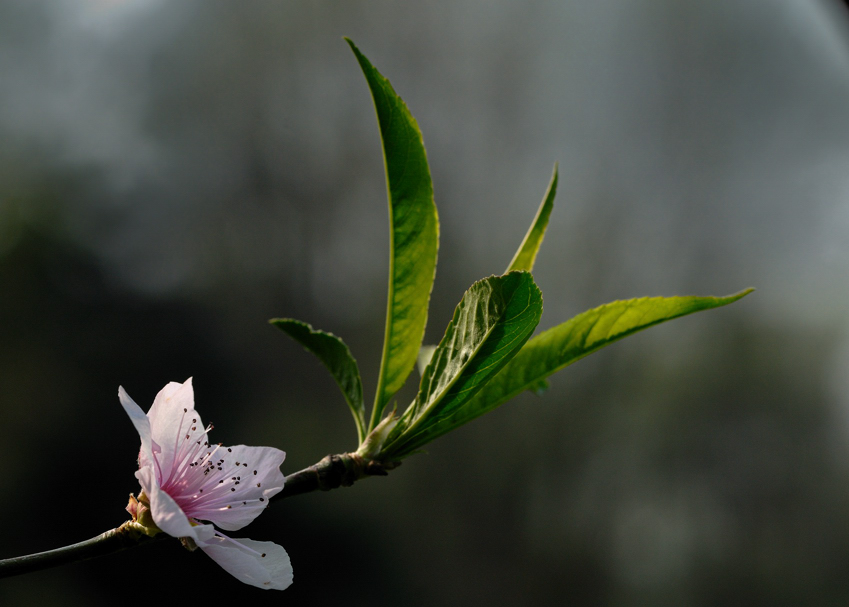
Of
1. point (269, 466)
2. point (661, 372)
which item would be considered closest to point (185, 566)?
→ point (661, 372)

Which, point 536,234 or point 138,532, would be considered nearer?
point 138,532

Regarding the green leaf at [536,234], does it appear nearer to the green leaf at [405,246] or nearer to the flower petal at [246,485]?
the green leaf at [405,246]

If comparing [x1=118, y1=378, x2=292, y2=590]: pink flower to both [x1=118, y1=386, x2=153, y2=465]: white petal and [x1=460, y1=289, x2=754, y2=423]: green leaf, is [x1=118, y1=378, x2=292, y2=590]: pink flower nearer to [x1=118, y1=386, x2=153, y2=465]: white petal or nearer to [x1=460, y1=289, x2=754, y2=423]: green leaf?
[x1=118, y1=386, x2=153, y2=465]: white petal

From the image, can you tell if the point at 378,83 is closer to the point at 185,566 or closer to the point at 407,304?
the point at 407,304

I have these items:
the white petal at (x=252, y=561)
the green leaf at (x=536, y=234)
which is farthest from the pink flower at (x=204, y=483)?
the green leaf at (x=536, y=234)

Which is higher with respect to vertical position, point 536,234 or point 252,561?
point 536,234

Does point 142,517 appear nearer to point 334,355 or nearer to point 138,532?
point 138,532

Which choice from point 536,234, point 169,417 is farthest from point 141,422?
point 536,234
